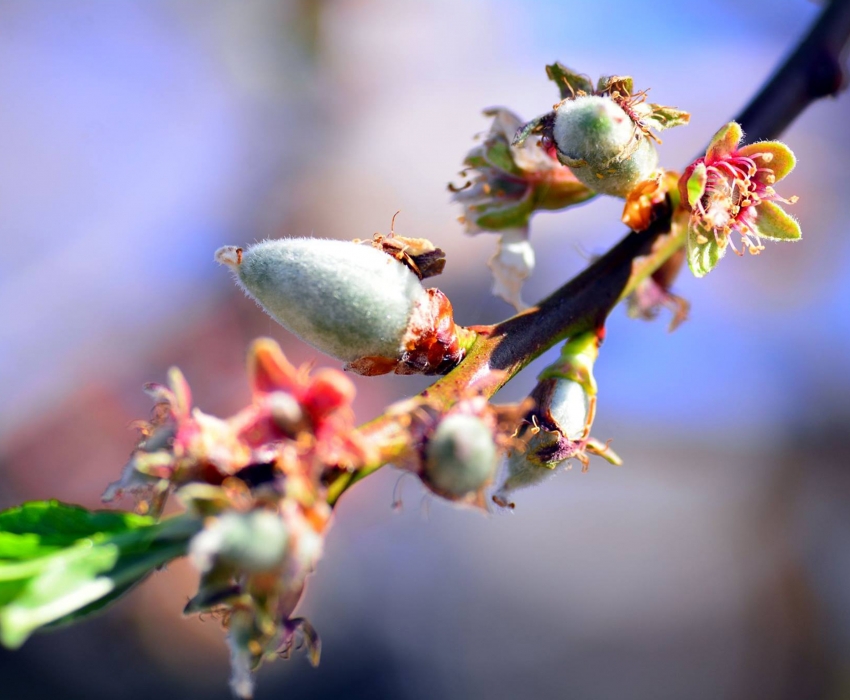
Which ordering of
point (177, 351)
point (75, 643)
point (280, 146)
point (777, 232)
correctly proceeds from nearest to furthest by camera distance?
point (777, 232) < point (75, 643) < point (177, 351) < point (280, 146)

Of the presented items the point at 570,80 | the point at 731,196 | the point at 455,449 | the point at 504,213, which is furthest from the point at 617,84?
the point at 455,449

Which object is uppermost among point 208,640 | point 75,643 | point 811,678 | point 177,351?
point 811,678

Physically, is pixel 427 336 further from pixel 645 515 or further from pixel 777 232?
pixel 645 515

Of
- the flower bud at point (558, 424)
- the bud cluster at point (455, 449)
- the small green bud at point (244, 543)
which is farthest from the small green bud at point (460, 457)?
the flower bud at point (558, 424)

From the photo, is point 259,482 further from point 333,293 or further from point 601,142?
point 601,142

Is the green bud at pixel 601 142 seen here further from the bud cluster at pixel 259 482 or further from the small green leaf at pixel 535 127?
the bud cluster at pixel 259 482

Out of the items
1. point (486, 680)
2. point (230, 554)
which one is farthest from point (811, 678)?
point (230, 554)
